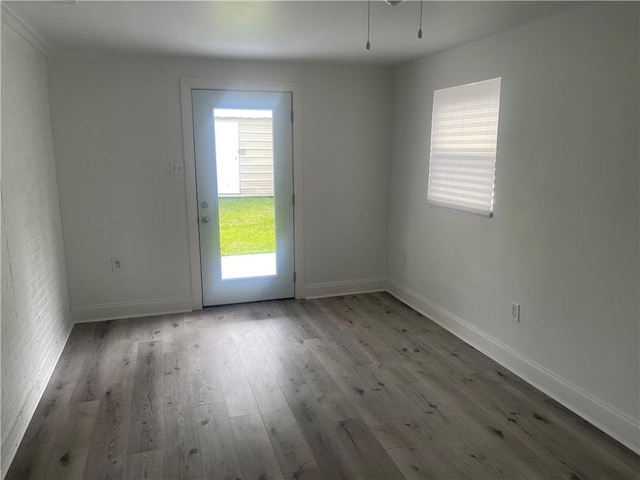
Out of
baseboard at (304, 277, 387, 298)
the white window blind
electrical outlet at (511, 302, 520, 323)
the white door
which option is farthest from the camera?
baseboard at (304, 277, 387, 298)

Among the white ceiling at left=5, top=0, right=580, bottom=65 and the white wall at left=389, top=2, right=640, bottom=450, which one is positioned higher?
the white ceiling at left=5, top=0, right=580, bottom=65

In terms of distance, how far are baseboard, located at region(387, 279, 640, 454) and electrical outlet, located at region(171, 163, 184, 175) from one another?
2.49 m

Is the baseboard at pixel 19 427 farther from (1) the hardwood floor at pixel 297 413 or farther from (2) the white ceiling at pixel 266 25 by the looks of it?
(2) the white ceiling at pixel 266 25

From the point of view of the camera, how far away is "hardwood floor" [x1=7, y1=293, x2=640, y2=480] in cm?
216

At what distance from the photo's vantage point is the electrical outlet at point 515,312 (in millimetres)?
3025

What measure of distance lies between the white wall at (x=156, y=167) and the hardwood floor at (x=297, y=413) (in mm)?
508

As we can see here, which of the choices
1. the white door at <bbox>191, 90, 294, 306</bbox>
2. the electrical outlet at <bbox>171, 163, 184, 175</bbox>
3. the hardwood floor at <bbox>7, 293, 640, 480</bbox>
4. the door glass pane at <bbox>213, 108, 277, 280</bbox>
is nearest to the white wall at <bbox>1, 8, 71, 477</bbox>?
the hardwood floor at <bbox>7, 293, 640, 480</bbox>

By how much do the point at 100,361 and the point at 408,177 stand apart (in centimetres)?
303

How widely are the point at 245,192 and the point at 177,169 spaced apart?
630 mm

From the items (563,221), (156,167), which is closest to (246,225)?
(156,167)

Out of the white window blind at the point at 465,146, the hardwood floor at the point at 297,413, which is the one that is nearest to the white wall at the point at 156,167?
the hardwood floor at the point at 297,413

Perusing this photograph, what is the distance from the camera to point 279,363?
3203 mm

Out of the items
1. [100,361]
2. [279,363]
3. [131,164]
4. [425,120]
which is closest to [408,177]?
[425,120]

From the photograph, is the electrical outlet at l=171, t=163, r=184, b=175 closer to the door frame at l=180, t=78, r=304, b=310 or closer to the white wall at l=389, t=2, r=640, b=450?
the door frame at l=180, t=78, r=304, b=310
